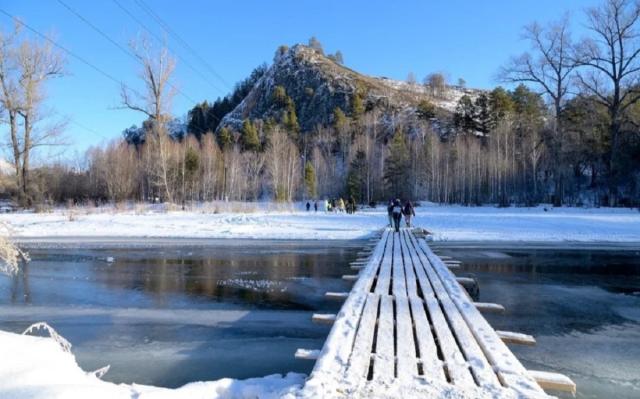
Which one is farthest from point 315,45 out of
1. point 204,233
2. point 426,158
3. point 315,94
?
point 204,233

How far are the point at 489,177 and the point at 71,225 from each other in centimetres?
5568

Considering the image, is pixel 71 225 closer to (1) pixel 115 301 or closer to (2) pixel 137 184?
(1) pixel 115 301

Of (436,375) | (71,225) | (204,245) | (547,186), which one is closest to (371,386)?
(436,375)

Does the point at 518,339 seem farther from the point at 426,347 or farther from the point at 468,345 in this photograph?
the point at 426,347

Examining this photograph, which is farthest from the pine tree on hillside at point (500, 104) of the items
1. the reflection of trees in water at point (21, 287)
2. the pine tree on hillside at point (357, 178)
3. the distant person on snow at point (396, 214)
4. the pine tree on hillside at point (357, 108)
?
the reflection of trees in water at point (21, 287)

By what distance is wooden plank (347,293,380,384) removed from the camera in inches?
155

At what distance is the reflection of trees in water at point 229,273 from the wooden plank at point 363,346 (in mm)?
2610

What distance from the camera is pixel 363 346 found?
4.70 metres

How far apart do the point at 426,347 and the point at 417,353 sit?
128mm

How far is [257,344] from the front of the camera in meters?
6.22

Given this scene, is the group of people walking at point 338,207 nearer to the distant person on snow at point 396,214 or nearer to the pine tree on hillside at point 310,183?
the pine tree on hillside at point 310,183

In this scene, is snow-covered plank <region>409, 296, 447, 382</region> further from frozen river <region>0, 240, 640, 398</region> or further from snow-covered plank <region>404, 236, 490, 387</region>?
frozen river <region>0, 240, 640, 398</region>

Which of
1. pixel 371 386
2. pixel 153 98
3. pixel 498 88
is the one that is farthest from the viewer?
pixel 498 88

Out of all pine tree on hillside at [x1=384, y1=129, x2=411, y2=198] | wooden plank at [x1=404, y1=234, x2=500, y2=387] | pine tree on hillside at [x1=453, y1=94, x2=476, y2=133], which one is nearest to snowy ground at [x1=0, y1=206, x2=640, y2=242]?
wooden plank at [x1=404, y1=234, x2=500, y2=387]
